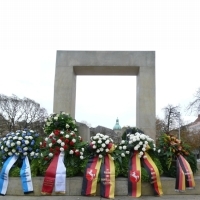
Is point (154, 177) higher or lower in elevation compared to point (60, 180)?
higher

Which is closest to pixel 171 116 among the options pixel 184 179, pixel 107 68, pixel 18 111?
pixel 18 111

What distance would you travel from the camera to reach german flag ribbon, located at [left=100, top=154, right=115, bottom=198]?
597 cm

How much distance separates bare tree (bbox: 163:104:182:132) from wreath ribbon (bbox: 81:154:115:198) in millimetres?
33373

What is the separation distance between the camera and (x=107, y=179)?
6.12m

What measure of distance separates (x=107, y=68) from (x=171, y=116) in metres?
31.0

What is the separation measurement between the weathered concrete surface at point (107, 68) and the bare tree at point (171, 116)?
1154 inches

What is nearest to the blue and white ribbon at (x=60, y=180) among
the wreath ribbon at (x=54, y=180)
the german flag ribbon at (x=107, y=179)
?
the wreath ribbon at (x=54, y=180)

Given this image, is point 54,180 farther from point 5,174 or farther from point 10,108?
point 10,108

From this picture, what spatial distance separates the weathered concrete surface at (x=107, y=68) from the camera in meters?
10.1

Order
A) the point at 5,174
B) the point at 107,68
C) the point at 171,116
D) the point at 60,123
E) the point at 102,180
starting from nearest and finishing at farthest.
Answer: the point at 102,180 < the point at 5,174 < the point at 60,123 < the point at 107,68 < the point at 171,116

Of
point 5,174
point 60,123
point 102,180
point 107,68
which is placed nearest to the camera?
point 102,180

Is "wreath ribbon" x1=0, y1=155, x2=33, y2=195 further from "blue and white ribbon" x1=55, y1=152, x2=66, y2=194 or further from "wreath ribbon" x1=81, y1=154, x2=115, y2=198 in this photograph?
"wreath ribbon" x1=81, y1=154, x2=115, y2=198

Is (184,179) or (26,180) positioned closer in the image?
(26,180)

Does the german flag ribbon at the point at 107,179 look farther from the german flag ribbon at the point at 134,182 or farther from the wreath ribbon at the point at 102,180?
the german flag ribbon at the point at 134,182
